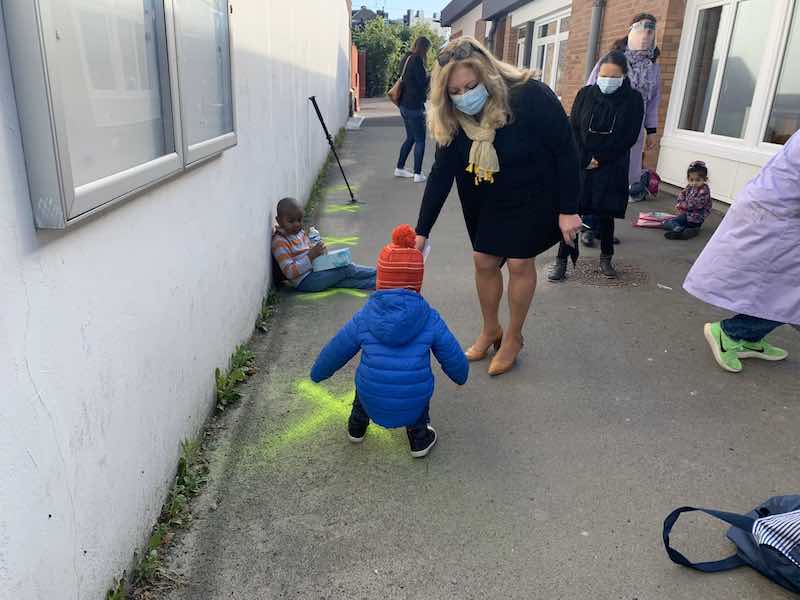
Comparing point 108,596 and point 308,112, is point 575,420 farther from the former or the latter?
point 308,112

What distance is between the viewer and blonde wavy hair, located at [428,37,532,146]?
2.98m

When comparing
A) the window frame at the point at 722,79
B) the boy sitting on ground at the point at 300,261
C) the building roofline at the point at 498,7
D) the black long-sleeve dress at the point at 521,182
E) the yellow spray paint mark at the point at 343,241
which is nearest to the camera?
the black long-sleeve dress at the point at 521,182

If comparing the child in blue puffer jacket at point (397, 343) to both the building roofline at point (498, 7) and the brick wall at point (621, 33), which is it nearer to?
the brick wall at point (621, 33)

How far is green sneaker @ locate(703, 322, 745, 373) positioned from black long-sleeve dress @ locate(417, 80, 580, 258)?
1250 mm

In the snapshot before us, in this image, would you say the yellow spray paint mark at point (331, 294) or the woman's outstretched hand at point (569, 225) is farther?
the yellow spray paint mark at point (331, 294)

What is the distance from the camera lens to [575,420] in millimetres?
3150

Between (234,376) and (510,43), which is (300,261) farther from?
(510,43)

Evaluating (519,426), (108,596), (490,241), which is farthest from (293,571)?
(490,241)

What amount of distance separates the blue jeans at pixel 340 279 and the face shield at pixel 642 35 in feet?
11.0

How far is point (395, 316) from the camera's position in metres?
2.51

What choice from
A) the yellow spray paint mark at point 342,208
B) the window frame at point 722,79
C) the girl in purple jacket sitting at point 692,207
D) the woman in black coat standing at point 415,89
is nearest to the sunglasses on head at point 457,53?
the girl in purple jacket sitting at point 692,207

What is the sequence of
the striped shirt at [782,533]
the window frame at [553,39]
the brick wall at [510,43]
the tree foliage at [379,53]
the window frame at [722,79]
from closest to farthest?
the striped shirt at [782,533]
the window frame at [722,79]
the window frame at [553,39]
the brick wall at [510,43]
the tree foliage at [379,53]

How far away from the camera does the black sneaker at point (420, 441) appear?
279 centimetres

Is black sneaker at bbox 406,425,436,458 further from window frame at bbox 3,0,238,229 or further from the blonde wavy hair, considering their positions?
window frame at bbox 3,0,238,229
